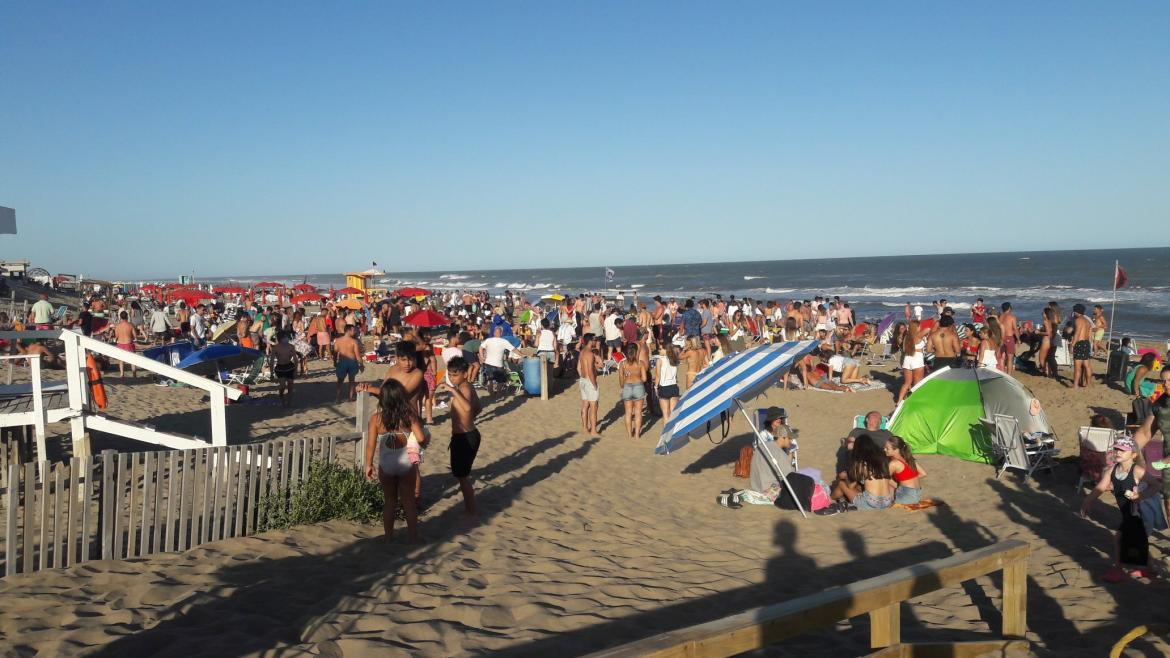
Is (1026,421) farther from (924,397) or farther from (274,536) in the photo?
(274,536)

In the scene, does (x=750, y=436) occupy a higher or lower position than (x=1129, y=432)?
lower

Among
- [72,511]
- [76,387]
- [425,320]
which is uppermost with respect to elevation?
[425,320]

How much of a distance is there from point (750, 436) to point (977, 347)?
5.34m

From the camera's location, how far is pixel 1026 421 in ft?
27.1

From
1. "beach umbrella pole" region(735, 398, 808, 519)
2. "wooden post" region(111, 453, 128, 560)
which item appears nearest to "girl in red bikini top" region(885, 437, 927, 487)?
"beach umbrella pole" region(735, 398, 808, 519)

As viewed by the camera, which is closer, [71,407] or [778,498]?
[71,407]

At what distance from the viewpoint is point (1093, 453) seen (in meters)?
7.12

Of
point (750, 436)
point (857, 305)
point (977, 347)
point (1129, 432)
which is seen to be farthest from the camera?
point (857, 305)

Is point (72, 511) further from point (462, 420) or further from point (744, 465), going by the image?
point (744, 465)

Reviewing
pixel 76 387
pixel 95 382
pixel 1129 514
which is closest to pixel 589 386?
pixel 95 382

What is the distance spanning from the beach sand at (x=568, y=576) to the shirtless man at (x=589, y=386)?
194 centimetres

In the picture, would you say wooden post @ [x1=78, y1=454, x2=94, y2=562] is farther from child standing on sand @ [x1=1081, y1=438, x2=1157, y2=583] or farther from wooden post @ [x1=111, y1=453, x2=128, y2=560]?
child standing on sand @ [x1=1081, y1=438, x2=1157, y2=583]

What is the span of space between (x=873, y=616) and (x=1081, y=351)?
11.9 meters

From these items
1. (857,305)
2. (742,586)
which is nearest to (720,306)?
(742,586)
